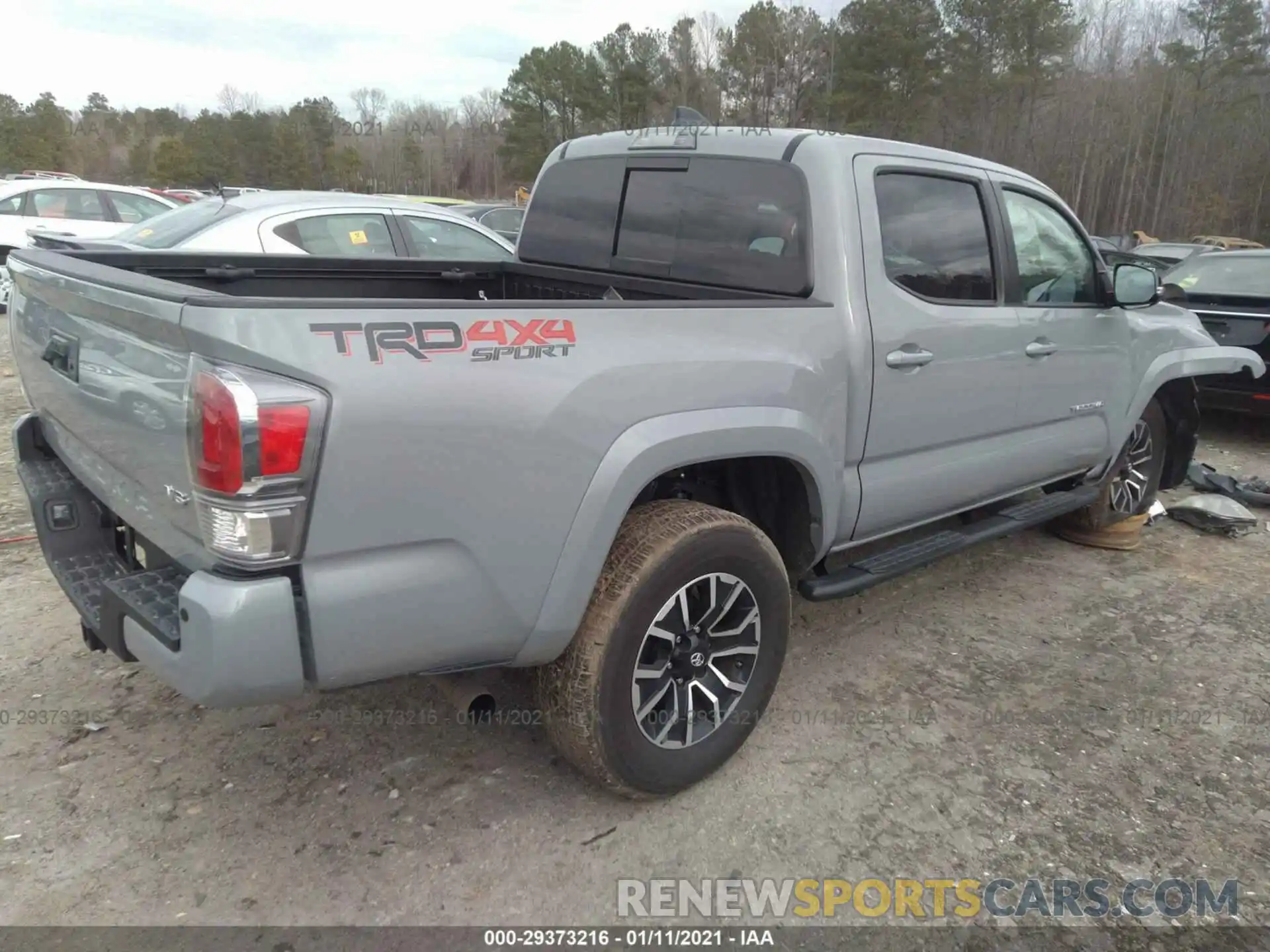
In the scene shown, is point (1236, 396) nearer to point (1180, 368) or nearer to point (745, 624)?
point (1180, 368)

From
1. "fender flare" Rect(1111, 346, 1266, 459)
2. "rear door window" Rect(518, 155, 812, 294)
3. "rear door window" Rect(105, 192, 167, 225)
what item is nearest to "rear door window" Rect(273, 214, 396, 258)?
"rear door window" Rect(518, 155, 812, 294)

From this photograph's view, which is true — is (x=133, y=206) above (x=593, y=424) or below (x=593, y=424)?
above

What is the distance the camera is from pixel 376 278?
3977 millimetres

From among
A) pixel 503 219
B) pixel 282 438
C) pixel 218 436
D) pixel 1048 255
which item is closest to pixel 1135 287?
pixel 1048 255

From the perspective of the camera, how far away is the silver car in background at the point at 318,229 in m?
6.15

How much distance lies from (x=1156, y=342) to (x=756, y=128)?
2805mm

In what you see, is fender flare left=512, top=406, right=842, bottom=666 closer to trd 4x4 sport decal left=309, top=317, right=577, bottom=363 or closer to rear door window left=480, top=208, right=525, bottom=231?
trd 4x4 sport decal left=309, top=317, right=577, bottom=363

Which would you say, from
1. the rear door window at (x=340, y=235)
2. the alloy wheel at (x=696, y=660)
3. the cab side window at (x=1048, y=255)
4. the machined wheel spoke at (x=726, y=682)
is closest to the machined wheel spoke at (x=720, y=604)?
the alloy wheel at (x=696, y=660)

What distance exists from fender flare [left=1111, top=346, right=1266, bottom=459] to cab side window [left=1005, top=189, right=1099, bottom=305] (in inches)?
31.4

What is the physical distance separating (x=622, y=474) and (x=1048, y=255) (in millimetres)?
2731

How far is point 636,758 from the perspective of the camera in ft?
8.56

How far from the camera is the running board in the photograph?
325cm

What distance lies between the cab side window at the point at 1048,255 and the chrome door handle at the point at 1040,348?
0.61 ft

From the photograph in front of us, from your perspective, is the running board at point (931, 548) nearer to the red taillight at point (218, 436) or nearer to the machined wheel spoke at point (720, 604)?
the machined wheel spoke at point (720, 604)
